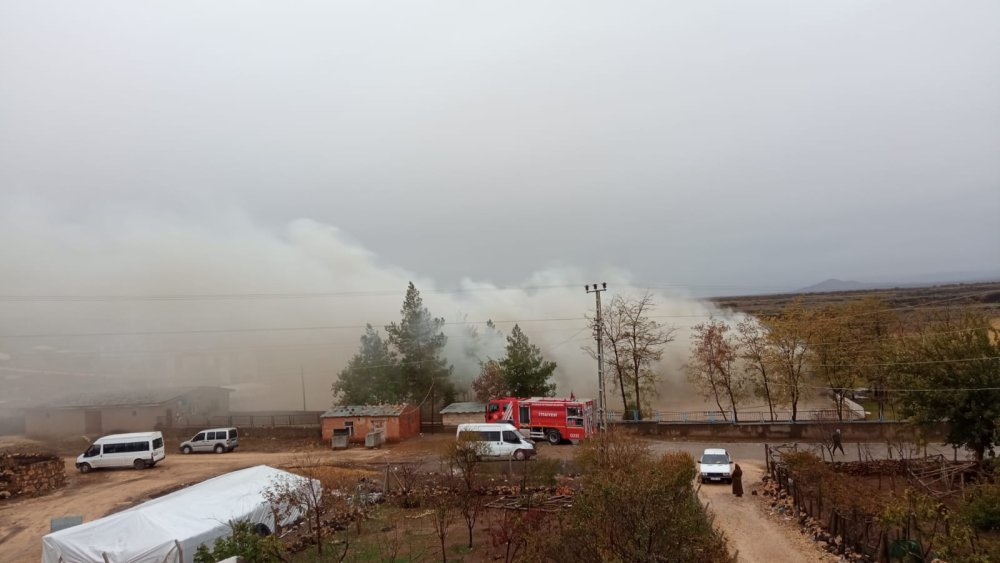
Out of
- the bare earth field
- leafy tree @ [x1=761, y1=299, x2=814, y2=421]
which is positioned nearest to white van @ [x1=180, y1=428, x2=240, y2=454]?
the bare earth field

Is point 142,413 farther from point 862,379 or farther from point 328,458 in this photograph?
point 862,379

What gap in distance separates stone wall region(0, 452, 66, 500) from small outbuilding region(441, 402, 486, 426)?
2109cm

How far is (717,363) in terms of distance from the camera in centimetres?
4019

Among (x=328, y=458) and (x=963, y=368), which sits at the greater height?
(x=963, y=368)

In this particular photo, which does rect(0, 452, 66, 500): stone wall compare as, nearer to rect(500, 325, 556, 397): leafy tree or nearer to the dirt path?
rect(500, 325, 556, 397): leafy tree

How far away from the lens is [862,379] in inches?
1501

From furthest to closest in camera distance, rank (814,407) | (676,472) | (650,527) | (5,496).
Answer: (814,407) < (5,496) < (676,472) < (650,527)

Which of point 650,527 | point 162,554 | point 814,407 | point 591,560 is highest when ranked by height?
point 650,527

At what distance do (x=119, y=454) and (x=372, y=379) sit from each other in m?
16.7

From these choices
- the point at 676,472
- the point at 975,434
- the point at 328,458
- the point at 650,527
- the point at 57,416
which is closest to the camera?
the point at 650,527

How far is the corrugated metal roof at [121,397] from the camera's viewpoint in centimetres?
4266

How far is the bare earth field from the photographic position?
16219 millimetres

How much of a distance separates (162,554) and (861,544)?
1598 cm

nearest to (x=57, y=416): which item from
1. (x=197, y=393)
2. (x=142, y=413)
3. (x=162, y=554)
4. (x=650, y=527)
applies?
(x=142, y=413)
